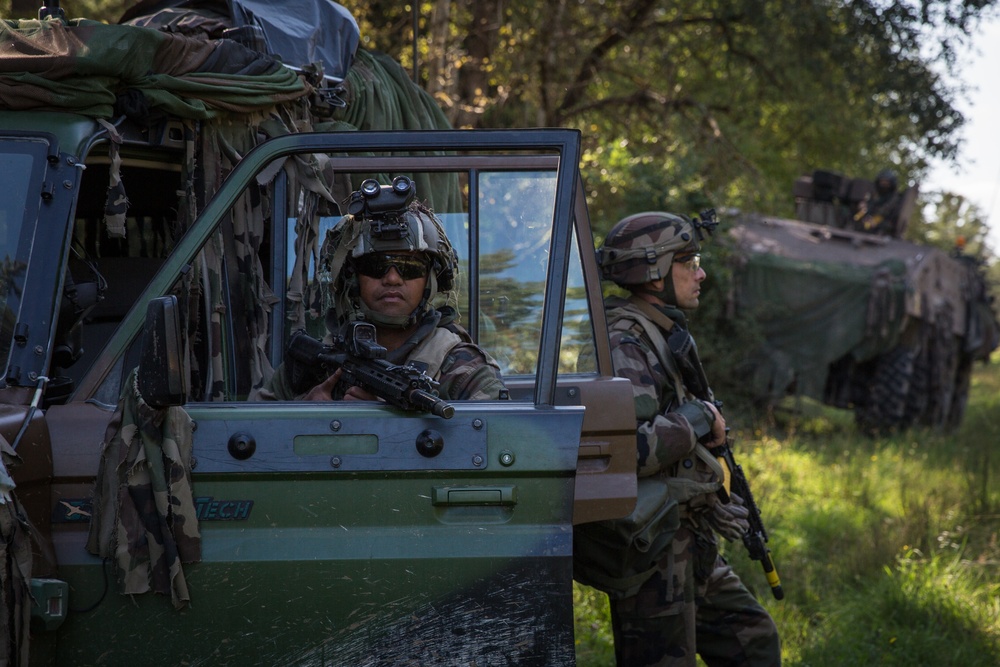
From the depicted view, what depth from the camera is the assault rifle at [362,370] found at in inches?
101

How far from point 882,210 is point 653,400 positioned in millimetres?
10797

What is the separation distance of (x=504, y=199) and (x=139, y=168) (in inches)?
43.7

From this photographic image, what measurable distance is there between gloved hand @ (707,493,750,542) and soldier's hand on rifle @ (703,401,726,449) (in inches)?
7.9

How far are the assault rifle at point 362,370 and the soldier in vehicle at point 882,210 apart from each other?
11642mm

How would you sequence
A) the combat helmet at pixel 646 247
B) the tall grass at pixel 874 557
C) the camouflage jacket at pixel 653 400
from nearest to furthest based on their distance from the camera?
the camouflage jacket at pixel 653 400 < the combat helmet at pixel 646 247 < the tall grass at pixel 874 557

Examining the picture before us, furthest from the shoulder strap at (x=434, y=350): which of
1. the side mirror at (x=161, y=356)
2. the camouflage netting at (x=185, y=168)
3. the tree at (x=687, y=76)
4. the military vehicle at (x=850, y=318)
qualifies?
the military vehicle at (x=850, y=318)

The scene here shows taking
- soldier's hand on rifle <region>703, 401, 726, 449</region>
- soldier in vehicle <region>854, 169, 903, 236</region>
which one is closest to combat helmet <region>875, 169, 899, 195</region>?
soldier in vehicle <region>854, 169, 903, 236</region>

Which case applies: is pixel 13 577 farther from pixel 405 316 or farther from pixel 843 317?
pixel 843 317

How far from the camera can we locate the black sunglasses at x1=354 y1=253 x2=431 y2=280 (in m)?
3.00

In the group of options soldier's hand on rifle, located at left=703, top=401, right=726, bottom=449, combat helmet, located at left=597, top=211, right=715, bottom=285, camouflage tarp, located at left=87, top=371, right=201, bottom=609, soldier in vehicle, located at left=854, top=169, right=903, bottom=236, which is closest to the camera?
camouflage tarp, located at left=87, top=371, right=201, bottom=609

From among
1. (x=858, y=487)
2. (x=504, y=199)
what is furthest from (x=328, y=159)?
(x=858, y=487)

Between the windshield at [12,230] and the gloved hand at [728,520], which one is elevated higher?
the windshield at [12,230]

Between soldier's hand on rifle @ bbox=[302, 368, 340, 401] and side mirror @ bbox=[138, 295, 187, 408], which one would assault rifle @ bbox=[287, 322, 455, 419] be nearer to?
soldier's hand on rifle @ bbox=[302, 368, 340, 401]

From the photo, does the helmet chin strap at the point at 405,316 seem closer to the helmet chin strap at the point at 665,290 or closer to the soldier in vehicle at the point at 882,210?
the helmet chin strap at the point at 665,290
